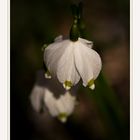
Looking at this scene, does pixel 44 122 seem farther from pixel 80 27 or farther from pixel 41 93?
pixel 80 27

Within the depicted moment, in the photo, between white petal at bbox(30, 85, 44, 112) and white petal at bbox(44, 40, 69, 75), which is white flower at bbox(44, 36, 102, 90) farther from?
white petal at bbox(30, 85, 44, 112)

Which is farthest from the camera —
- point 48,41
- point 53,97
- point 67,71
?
point 48,41

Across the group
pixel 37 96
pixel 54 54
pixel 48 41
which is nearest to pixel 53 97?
pixel 37 96

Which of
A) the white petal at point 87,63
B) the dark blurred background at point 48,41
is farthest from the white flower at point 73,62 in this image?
the dark blurred background at point 48,41

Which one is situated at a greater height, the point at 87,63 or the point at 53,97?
the point at 87,63

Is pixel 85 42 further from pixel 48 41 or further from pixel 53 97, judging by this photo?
pixel 48 41

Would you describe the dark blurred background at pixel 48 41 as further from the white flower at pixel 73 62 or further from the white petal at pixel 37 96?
the white flower at pixel 73 62

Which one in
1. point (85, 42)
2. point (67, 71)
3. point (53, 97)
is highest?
point (85, 42)
